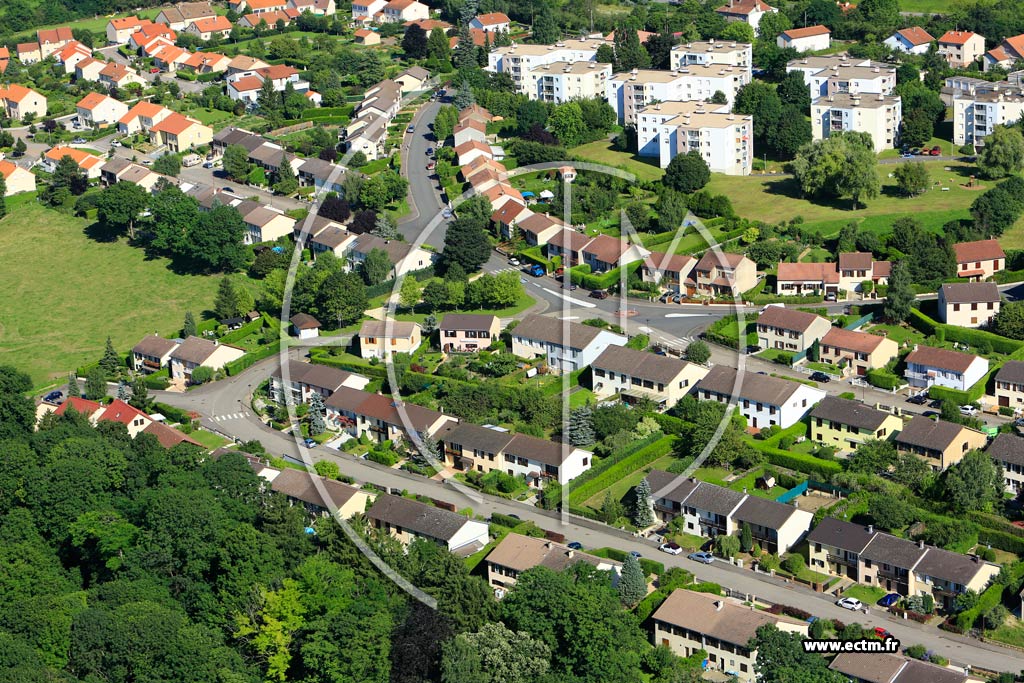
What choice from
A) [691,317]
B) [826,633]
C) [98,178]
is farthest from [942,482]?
[98,178]

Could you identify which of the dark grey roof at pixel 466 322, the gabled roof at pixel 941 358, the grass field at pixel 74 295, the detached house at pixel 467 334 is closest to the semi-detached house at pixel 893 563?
the gabled roof at pixel 941 358

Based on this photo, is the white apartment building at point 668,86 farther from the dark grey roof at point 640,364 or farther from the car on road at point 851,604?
the car on road at point 851,604

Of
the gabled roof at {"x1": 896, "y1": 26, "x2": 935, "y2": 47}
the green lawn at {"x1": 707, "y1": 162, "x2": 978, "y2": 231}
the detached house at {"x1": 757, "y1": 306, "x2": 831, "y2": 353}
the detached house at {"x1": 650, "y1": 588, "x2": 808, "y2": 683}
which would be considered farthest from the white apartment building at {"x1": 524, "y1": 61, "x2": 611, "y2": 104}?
the detached house at {"x1": 650, "y1": 588, "x2": 808, "y2": 683}

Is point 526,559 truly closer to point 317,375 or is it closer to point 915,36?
point 317,375

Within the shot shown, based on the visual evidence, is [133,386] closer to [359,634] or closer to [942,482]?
[359,634]

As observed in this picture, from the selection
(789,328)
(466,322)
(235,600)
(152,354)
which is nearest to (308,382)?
(466,322)
